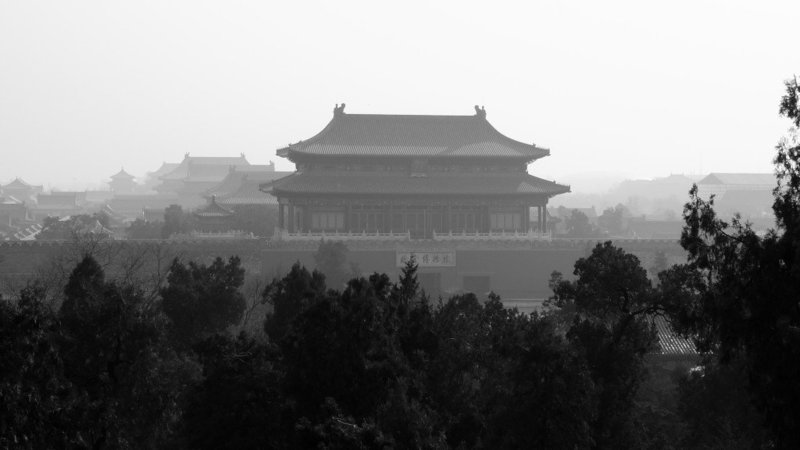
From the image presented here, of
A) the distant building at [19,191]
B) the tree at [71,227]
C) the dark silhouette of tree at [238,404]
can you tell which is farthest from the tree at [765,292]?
the distant building at [19,191]

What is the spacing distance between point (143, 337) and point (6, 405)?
5.24m

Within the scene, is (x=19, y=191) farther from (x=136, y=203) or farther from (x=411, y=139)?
(x=411, y=139)

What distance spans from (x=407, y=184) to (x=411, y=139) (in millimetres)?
2232

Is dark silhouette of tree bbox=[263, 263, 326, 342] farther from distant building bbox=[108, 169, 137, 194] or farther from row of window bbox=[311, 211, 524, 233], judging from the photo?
distant building bbox=[108, 169, 137, 194]

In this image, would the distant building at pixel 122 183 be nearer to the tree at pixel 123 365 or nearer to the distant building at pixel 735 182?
the distant building at pixel 735 182

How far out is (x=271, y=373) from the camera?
700 inches

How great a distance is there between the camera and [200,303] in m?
23.7

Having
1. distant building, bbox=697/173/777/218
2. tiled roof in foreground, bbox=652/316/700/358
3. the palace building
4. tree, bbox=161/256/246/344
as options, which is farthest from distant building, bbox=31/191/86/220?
tree, bbox=161/256/246/344

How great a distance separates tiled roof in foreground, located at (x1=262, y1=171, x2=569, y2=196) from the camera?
1960 inches

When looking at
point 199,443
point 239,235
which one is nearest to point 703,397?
point 199,443

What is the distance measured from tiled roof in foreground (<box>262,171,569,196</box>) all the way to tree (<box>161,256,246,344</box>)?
25.0 metres

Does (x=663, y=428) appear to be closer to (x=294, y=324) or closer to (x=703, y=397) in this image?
(x=703, y=397)

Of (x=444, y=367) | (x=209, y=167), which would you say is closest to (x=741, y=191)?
(x=209, y=167)

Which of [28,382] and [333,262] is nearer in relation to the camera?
[28,382]
